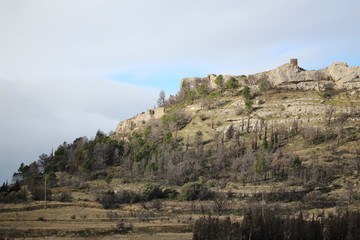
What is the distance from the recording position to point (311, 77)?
365 ft

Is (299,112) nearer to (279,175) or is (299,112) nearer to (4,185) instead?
(279,175)

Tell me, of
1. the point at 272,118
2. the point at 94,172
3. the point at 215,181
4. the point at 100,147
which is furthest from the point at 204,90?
the point at 215,181

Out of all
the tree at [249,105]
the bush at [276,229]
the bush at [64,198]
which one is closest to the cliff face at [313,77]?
the tree at [249,105]

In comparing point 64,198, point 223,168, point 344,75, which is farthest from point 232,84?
point 64,198

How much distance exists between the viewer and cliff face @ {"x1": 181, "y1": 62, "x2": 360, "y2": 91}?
103 m

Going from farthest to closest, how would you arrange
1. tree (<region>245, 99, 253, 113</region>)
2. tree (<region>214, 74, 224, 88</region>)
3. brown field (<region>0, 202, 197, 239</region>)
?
tree (<region>214, 74, 224, 88</region>) → tree (<region>245, 99, 253, 113</region>) → brown field (<region>0, 202, 197, 239</region>)

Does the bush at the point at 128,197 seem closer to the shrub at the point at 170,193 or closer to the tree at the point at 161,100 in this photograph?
the shrub at the point at 170,193

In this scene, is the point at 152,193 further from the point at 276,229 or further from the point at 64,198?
the point at 276,229

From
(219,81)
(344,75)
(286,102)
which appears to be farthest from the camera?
(219,81)

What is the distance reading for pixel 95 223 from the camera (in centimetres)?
3372

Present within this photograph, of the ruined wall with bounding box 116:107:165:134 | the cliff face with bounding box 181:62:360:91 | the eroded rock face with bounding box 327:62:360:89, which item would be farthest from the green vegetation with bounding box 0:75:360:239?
the ruined wall with bounding box 116:107:165:134

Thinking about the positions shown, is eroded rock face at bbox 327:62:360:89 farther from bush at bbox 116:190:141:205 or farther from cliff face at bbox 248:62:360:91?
bush at bbox 116:190:141:205

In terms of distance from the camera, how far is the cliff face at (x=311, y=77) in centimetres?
10312

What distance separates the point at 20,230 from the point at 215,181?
1479 inches
